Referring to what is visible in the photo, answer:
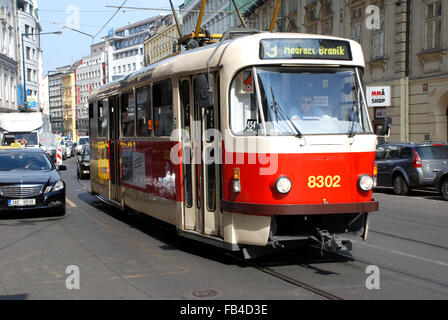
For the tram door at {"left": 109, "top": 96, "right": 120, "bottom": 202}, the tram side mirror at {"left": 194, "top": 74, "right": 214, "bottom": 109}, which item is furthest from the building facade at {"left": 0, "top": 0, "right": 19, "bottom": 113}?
the tram side mirror at {"left": 194, "top": 74, "right": 214, "bottom": 109}

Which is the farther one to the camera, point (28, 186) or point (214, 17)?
point (214, 17)

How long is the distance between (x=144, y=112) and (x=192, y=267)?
364cm

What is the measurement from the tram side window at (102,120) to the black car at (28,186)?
4.68 ft

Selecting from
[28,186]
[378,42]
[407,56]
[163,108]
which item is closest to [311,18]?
[378,42]

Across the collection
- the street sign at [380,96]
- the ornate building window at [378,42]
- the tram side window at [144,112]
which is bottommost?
the tram side window at [144,112]

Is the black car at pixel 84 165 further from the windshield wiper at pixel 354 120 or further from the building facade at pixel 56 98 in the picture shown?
the building facade at pixel 56 98

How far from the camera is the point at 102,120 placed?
1383 centimetres

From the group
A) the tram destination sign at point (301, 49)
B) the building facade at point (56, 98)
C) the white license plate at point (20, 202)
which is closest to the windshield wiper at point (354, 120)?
the tram destination sign at point (301, 49)

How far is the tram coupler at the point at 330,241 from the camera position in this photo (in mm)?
7008

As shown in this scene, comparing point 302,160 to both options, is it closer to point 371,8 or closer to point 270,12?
point 371,8

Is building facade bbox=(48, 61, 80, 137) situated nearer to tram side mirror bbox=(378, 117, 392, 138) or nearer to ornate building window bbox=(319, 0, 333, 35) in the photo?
ornate building window bbox=(319, 0, 333, 35)

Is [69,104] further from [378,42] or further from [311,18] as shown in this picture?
[378,42]

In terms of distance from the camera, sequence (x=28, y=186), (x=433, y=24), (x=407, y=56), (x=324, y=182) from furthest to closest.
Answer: (x=407, y=56), (x=433, y=24), (x=28, y=186), (x=324, y=182)
